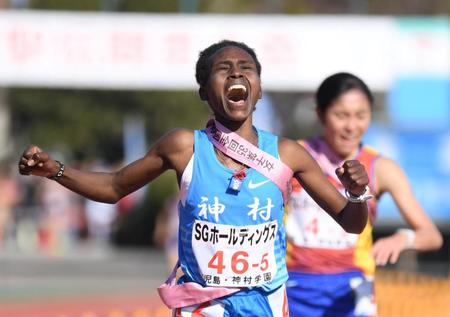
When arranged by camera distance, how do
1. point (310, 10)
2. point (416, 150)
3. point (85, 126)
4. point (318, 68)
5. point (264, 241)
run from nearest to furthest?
1. point (264, 241)
2. point (318, 68)
3. point (416, 150)
4. point (310, 10)
5. point (85, 126)

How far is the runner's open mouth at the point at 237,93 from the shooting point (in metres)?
5.32

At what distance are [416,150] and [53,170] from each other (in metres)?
19.1

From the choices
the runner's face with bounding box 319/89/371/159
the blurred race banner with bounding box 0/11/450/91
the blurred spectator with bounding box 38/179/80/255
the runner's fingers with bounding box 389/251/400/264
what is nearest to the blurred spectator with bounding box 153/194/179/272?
the blurred spectator with bounding box 38/179/80/255

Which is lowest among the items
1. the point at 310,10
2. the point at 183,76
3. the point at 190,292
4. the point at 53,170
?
the point at 190,292

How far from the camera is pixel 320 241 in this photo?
23.2 feet

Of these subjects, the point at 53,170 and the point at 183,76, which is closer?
the point at 53,170

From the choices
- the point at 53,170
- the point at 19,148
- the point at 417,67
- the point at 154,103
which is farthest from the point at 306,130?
the point at 53,170

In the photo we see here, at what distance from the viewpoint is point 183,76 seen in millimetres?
21219

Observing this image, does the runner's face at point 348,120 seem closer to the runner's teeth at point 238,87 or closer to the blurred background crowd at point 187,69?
the runner's teeth at point 238,87

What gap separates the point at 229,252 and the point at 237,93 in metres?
0.68

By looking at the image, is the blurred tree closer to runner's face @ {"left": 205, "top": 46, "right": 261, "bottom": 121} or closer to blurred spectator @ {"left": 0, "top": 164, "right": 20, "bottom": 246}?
blurred spectator @ {"left": 0, "top": 164, "right": 20, "bottom": 246}

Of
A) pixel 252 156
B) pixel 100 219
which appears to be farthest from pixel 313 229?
pixel 100 219

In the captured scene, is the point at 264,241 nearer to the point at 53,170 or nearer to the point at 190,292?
the point at 190,292

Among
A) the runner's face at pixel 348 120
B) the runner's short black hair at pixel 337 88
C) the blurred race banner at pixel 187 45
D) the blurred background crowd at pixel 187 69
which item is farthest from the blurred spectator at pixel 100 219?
the runner's face at pixel 348 120
